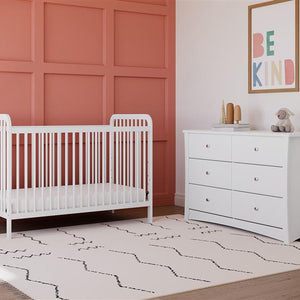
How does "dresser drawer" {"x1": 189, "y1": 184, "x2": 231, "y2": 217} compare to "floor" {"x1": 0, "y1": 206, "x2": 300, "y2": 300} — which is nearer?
"floor" {"x1": 0, "y1": 206, "x2": 300, "y2": 300}

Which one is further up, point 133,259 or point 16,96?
point 16,96

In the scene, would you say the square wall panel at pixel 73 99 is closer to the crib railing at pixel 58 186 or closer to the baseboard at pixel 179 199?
the crib railing at pixel 58 186

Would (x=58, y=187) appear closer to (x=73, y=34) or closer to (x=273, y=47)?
(x=73, y=34)

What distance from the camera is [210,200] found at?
438cm

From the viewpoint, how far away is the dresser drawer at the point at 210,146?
13.8ft

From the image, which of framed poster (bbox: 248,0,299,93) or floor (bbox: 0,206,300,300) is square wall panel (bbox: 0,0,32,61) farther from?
floor (bbox: 0,206,300,300)

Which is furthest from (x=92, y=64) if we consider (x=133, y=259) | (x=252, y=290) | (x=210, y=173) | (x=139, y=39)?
(x=252, y=290)

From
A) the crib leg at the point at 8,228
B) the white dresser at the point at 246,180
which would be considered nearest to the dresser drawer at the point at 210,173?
the white dresser at the point at 246,180

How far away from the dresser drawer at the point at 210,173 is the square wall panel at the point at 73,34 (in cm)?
121

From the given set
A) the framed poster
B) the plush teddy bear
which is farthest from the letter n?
the plush teddy bear

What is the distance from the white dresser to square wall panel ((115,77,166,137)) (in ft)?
2.42

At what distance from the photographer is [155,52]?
5.23 meters

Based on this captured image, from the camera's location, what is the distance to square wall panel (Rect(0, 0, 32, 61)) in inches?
177

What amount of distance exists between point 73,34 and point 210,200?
1.70m
